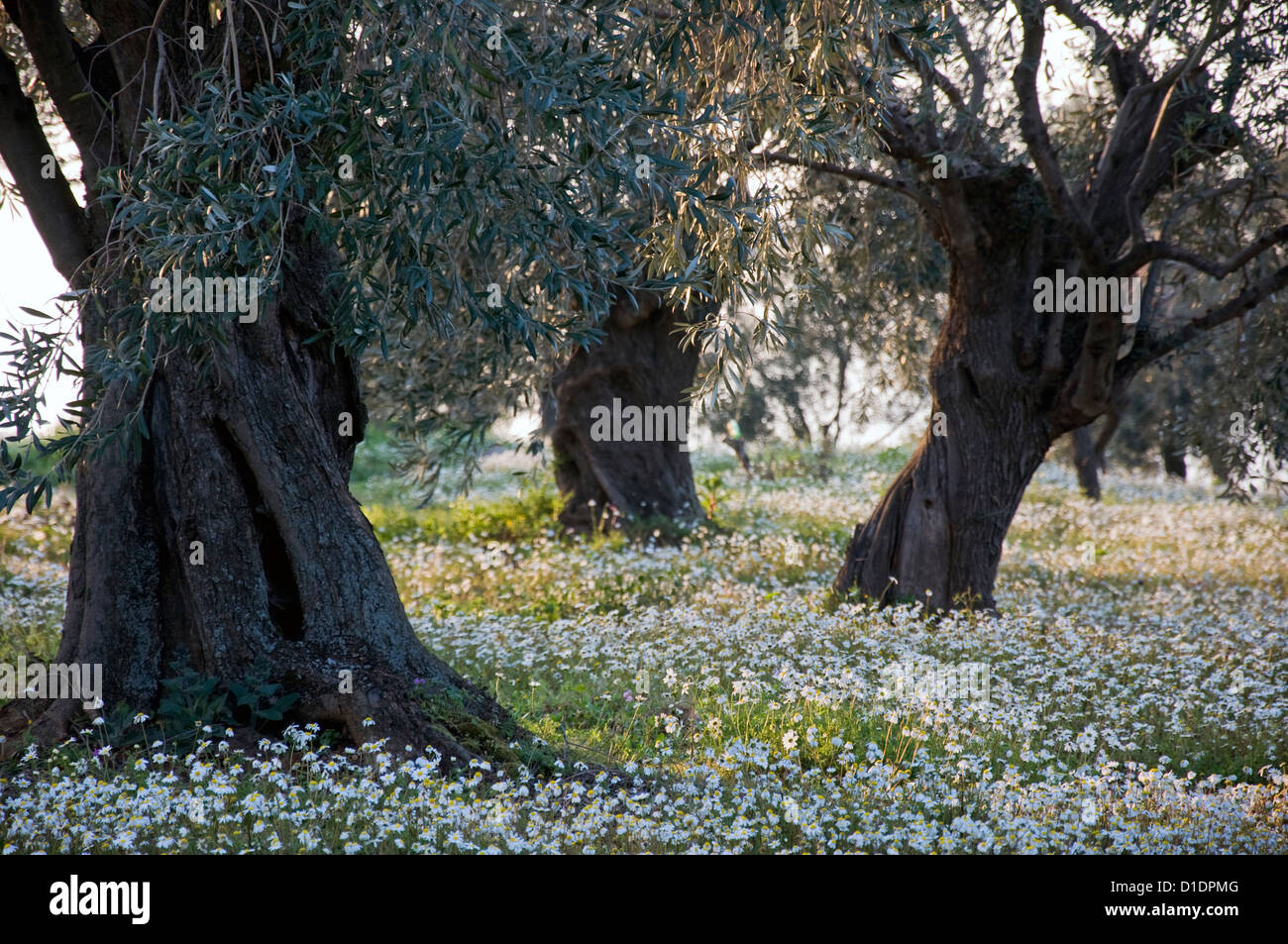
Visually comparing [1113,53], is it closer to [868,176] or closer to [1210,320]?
[1210,320]

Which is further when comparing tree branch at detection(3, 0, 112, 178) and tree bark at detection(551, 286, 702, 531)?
tree bark at detection(551, 286, 702, 531)

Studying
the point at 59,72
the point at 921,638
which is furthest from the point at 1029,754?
the point at 59,72

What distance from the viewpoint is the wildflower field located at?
208 inches

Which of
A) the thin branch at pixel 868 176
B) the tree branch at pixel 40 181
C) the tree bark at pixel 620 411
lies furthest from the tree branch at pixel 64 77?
the tree bark at pixel 620 411

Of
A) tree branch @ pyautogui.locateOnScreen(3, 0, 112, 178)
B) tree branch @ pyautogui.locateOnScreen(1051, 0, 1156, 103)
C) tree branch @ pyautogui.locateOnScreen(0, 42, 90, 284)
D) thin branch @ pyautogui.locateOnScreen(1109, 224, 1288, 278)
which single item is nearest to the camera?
tree branch @ pyautogui.locateOnScreen(3, 0, 112, 178)

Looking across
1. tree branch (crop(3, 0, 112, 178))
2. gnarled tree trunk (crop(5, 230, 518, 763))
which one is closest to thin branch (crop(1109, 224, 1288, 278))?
gnarled tree trunk (crop(5, 230, 518, 763))

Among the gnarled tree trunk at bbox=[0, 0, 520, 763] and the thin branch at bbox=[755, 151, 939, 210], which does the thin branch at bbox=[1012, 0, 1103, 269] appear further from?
the gnarled tree trunk at bbox=[0, 0, 520, 763]

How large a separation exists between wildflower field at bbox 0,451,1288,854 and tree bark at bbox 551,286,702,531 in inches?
69.0

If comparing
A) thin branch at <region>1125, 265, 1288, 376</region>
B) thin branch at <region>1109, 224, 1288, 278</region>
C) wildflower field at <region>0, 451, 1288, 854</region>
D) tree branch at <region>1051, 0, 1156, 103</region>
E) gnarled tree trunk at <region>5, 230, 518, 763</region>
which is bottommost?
wildflower field at <region>0, 451, 1288, 854</region>

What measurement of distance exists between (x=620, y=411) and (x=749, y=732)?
8.54 meters

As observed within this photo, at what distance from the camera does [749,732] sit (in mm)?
6984

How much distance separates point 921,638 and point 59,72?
779 centimetres

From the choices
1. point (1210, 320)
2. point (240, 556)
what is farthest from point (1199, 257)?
point (240, 556)
